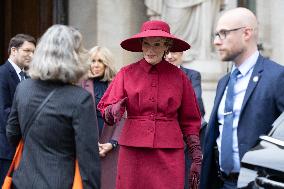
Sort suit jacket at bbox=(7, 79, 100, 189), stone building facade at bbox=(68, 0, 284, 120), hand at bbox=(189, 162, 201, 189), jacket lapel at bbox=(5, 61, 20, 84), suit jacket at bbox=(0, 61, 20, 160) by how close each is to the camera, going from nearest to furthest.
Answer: suit jacket at bbox=(7, 79, 100, 189) < hand at bbox=(189, 162, 201, 189) < suit jacket at bbox=(0, 61, 20, 160) < jacket lapel at bbox=(5, 61, 20, 84) < stone building facade at bbox=(68, 0, 284, 120)

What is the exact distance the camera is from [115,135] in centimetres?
691

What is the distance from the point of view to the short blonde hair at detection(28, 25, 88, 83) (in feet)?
14.5

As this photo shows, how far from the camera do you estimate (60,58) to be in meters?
4.45

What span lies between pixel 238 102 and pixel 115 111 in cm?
86

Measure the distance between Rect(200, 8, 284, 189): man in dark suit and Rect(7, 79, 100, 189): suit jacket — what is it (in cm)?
84

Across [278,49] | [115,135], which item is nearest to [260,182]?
[115,135]

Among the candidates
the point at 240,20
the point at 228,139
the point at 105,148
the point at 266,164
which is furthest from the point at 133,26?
the point at 266,164

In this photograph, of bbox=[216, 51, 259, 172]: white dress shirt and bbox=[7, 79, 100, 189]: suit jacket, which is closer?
bbox=[7, 79, 100, 189]: suit jacket

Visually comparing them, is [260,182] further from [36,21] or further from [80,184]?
[36,21]

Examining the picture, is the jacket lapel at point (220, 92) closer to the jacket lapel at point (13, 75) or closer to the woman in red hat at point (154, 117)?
the woman in red hat at point (154, 117)

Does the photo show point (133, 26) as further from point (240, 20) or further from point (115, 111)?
point (240, 20)

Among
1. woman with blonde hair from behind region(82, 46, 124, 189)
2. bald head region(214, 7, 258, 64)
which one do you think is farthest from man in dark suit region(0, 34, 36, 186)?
bald head region(214, 7, 258, 64)

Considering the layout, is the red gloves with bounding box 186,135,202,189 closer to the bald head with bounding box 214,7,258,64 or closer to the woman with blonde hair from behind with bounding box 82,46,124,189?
the bald head with bounding box 214,7,258,64

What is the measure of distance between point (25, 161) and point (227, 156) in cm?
121
